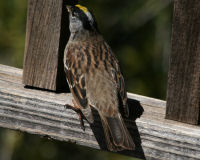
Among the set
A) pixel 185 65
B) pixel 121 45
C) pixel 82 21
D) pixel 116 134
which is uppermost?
pixel 185 65

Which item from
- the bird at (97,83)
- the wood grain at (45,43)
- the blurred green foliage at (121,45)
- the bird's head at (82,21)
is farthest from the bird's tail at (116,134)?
the blurred green foliage at (121,45)

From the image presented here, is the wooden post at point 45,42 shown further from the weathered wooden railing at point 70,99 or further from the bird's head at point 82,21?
the bird's head at point 82,21

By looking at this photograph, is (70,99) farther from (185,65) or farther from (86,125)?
(185,65)

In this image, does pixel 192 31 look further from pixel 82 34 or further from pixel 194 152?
pixel 82 34

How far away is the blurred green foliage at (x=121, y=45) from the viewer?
5395 millimetres

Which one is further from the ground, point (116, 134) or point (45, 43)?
point (45, 43)

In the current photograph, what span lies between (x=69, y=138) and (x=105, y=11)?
9.51ft

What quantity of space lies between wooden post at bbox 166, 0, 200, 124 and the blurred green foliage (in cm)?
239

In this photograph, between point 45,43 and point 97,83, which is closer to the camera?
point 45,43

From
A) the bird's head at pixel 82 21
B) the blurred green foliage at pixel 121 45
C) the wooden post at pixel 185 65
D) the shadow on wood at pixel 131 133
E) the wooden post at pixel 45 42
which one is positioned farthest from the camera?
the blurred green foliage at pixel 121 45

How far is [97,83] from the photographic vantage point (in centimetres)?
355

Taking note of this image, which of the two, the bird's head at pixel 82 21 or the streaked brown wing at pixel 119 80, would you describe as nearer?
the streaked brown wing at pixel 119 80

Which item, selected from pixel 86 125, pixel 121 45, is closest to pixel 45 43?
pixel 86 125

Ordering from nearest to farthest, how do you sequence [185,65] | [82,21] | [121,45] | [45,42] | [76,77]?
[185,65] < [45,42] < [76,77] < [82,21] < [121,45]
